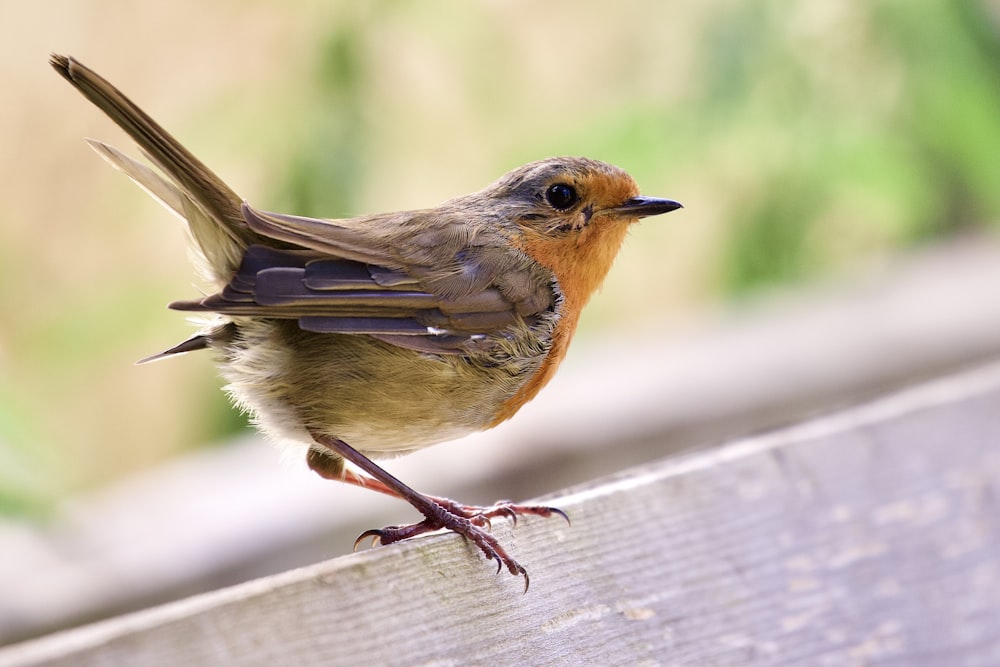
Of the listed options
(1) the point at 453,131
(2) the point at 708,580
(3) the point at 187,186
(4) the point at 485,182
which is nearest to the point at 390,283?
(3) the point at 187,186

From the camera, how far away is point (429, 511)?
291 cm

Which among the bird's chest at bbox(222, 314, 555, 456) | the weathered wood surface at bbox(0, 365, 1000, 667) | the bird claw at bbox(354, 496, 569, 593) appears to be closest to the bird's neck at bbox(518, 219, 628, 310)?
the bird's chest at bbox(222, 314, 555, 456)

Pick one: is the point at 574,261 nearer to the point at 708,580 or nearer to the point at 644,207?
the point at 644,207

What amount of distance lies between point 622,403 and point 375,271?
6.54 feet

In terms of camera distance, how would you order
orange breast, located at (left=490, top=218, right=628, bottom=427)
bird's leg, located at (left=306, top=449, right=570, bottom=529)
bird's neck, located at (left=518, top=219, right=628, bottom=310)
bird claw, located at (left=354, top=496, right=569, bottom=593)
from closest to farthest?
bird claw, located at (left=354, top=496, right=569, bottom=593)
bird's leg, located at (left=306, top=449, right=570, bottom=529)
orange breast, located at (left=490, top=218, right=628, bottom=427)
bird's neck, located at (left=518, top=219, right=628, bottom=310)

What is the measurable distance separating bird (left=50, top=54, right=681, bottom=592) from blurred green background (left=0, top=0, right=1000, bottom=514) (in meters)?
1.23

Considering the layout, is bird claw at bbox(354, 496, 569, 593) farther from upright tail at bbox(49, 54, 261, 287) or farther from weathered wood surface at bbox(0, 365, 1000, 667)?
upright tail at bbox(49, 54, 261, 287)

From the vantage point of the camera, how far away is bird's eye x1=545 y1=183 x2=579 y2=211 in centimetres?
372

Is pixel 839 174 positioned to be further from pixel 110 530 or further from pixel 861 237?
pixel 110 530

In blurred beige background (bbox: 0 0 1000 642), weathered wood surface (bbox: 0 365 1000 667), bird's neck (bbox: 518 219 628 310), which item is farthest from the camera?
blurred beige background (bbox: 0 0 1000 642)

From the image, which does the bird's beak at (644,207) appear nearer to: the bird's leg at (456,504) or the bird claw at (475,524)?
the bird's leg at (456,504)

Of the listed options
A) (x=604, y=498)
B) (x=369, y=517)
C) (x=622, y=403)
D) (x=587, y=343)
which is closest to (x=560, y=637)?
(x=604, y=498)

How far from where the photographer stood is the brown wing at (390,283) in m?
2.76

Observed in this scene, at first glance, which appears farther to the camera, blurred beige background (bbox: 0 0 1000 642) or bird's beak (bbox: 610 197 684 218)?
blurred beige background (bbox: 0 0 1000 642)
